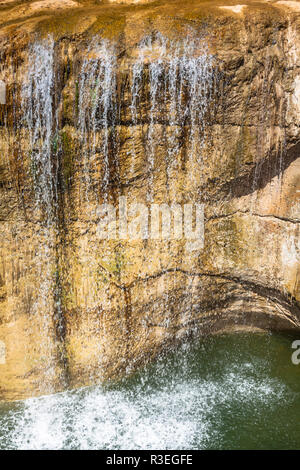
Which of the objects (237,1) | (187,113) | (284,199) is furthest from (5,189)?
(237,1)

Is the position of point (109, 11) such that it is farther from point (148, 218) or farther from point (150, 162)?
point (148, 218)

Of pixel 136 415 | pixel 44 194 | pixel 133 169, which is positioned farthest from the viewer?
pixel 136 415

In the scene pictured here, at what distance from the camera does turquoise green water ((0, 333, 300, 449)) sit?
4406 mm

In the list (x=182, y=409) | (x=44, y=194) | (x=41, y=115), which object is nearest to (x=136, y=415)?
(x=182, y=409)

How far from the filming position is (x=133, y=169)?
4473 millimetres

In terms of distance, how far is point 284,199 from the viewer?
4844mm

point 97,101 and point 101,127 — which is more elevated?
→ point 97,101

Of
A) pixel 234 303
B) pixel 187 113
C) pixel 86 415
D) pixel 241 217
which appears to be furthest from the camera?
pixel 234 303

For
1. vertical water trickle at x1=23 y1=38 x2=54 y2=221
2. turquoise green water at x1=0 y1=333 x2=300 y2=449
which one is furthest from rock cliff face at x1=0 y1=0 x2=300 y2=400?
turquoise green water at x1=0 y1=333 x2=300 y2=449

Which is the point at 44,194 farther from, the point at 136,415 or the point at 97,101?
the point at 136,415

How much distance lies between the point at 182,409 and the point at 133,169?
259 centimetres

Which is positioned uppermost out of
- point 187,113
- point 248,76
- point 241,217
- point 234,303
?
point 248,76
